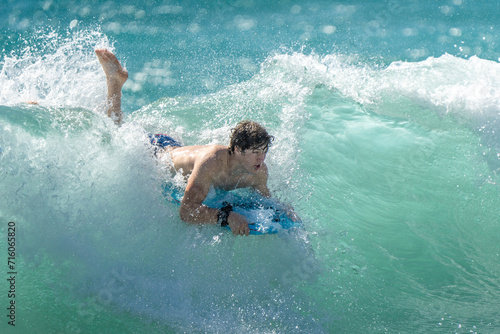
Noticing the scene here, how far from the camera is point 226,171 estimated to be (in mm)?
3309

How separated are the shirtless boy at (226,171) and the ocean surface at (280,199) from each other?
183 mm

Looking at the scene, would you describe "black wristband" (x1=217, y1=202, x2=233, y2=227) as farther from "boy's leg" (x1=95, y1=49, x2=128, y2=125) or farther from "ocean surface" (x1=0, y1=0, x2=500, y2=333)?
"boy's leg" (x1=95, y1=49, x2=128, y2=125)

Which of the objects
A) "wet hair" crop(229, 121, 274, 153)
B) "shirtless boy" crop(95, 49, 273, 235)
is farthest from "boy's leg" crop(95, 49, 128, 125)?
"wet hair" crop(229, 121, 274, 153)

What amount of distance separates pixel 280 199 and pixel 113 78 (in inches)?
76.0

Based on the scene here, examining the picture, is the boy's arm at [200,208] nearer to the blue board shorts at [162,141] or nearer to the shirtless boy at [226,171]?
the shirtless boy at [226,171]

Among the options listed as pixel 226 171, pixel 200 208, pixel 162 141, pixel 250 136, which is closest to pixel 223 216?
pixel 200 208

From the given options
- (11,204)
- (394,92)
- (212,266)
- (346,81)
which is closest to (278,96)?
(346,81)

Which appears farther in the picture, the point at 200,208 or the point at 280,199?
the point at 280,199

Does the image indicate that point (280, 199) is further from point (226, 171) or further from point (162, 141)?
point (162, 141)

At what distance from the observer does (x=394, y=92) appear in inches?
199

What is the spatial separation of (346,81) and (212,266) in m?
2.93

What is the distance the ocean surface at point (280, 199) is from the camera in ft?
10.5

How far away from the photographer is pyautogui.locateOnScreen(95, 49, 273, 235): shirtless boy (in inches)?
122

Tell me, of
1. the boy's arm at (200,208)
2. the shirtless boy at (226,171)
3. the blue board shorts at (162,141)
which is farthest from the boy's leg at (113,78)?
the boy's arm at (200,208)
